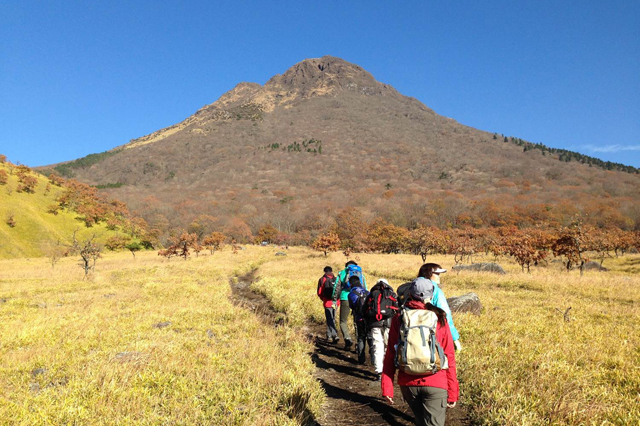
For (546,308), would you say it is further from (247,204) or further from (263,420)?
(247,204)

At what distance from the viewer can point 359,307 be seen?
716cm

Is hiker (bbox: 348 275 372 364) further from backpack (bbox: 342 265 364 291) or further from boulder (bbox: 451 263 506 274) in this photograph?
boulder (bbox: 451 263 506 274)

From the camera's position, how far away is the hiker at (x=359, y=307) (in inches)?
282

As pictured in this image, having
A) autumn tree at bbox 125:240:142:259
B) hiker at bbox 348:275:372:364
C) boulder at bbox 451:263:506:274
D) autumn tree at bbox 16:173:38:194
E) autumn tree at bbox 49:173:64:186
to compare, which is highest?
autumn tree at bbox 49:173:64:186

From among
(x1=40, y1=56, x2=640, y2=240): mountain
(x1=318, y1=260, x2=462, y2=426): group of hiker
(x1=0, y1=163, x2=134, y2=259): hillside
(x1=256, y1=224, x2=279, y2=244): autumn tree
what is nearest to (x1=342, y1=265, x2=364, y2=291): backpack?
(x1=318, y1=260, x2=462, y2=426): group of hiker

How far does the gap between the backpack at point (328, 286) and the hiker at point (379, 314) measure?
7.77 ft

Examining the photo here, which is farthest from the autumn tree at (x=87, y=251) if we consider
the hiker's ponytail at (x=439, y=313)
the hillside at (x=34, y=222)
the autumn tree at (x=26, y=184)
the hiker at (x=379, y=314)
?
the autumn tree at (x=26, y=184)

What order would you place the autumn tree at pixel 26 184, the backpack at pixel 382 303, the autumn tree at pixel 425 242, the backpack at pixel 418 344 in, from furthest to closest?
the autumn tree at pixel 26 184
the autumn tree at pixel 425 242
the backpack at pixel 382 303
the backpack at pixel 418 344

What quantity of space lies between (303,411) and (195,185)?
185322mm

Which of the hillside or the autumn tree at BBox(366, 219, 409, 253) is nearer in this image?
the hillside

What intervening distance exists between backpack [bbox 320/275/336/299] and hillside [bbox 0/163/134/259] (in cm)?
5743

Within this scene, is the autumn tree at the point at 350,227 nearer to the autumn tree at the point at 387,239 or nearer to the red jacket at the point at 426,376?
the autumn tree at the point at 387,239

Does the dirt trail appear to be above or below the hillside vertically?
below

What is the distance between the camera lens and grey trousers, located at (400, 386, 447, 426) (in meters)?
3.27
